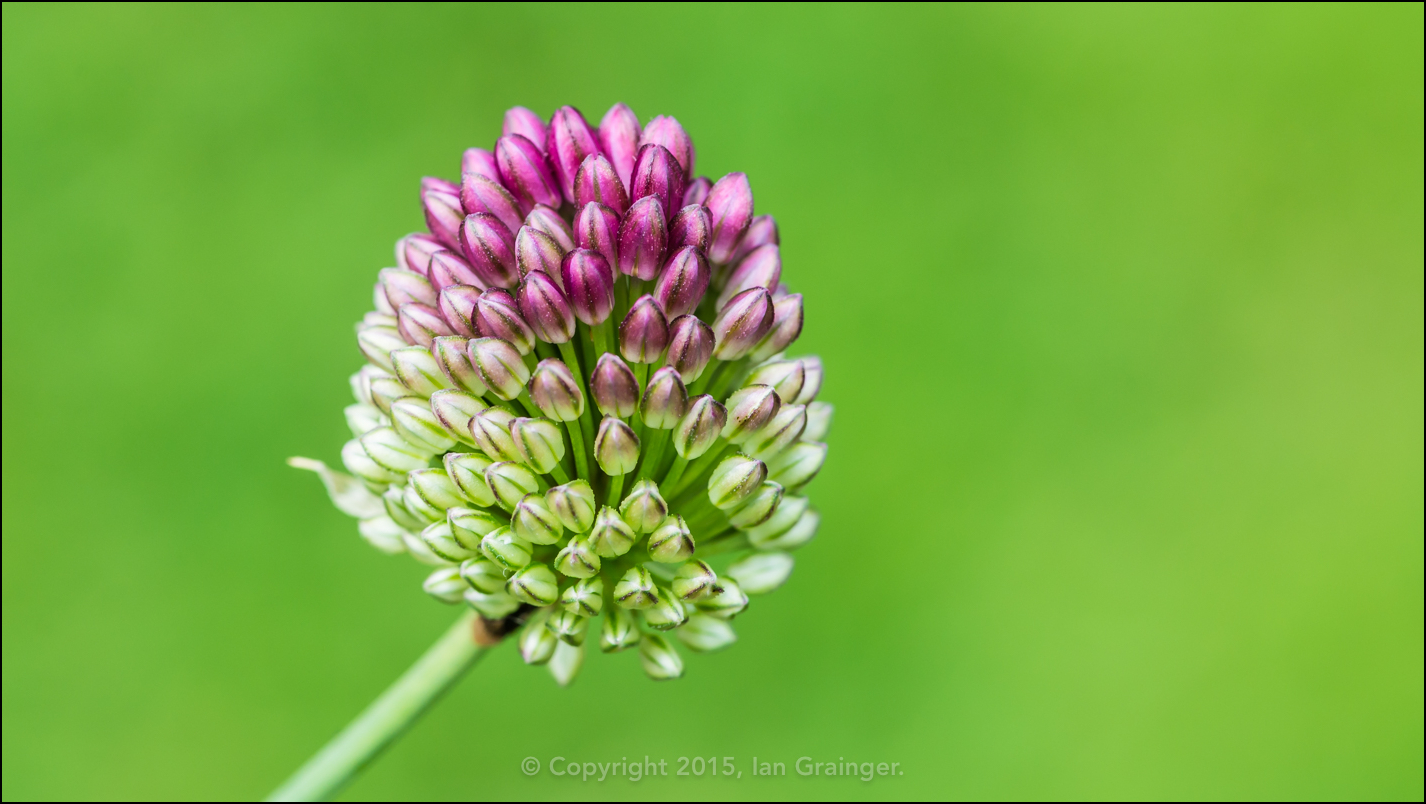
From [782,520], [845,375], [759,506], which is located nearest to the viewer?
[759,506]

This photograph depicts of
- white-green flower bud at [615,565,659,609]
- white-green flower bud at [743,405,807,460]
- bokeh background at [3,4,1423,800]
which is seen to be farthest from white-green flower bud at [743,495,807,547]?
bokeh background at [3,4,1423,800]

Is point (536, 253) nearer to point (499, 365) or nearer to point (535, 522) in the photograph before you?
point (499, 365)

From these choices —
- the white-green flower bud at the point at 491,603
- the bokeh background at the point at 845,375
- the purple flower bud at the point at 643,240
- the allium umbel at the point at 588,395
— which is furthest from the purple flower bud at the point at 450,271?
the bokeh background at the point at 845,375

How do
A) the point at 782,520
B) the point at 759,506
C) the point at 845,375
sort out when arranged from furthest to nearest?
the point at 845,375 < the point at 782,520 < the point at 759,506

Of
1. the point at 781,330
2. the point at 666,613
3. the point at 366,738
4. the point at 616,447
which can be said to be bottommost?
the point at 366,738

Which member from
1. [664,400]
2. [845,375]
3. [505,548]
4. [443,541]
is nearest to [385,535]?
[443,541]

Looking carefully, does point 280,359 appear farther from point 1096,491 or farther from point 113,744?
point 1096,491

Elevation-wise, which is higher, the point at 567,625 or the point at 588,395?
the point at 588,395
